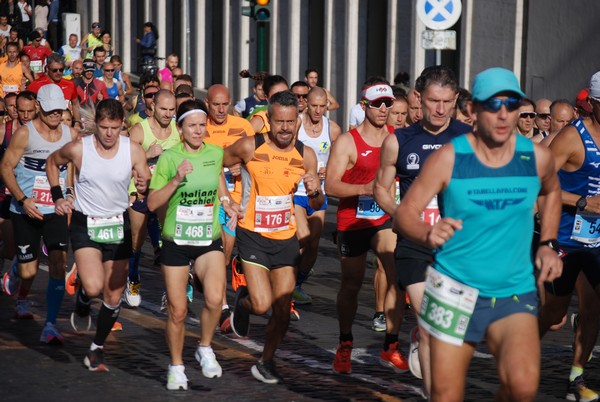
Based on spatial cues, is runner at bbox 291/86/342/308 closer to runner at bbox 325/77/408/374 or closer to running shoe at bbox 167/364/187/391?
runner at bbox 325/77/408/374

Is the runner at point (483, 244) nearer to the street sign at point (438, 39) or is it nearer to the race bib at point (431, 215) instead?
the race bib at point (431, 215)

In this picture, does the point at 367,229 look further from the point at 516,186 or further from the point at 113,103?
the point at 516,186

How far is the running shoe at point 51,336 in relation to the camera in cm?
977

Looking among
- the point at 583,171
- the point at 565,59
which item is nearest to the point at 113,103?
the point at 583,171

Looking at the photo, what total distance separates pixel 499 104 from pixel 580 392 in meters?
2.83

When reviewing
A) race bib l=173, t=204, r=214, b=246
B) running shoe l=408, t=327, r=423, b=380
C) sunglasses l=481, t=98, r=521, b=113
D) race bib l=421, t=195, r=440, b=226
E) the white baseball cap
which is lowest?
running shoe l=408, t=327, r=423, b=380

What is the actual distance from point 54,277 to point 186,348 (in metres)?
1.18

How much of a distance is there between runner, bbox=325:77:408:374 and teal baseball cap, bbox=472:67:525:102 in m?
2.90

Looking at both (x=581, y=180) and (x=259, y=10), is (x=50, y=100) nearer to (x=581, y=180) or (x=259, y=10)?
(x=581, y=180)

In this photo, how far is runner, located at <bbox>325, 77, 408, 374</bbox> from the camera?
9023mm

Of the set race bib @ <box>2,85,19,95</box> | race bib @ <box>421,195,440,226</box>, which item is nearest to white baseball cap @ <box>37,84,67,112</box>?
race bib @ <box>421,195,440,226</box>

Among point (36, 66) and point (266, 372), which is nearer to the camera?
point (266, 372)

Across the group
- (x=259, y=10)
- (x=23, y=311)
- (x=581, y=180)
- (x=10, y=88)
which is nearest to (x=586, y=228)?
(x=581, y=180)

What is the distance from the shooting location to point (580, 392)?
8.11 metres
